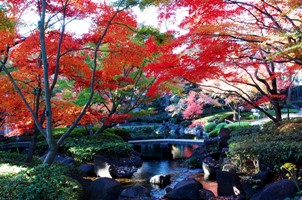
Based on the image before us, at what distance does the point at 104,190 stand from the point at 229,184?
324cm

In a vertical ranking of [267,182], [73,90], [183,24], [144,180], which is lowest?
[144,180]

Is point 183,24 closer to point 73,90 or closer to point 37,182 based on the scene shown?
point 37,182

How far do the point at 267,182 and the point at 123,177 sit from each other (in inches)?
225

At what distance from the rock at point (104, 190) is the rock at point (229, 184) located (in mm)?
2766

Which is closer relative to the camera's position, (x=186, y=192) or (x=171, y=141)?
(x=186, y=192)

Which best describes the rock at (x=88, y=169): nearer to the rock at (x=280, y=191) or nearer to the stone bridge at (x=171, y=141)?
the rock at (x=280, y=191)

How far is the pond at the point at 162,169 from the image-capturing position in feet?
32.7

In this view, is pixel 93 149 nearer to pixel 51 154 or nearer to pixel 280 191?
pixel 51 154

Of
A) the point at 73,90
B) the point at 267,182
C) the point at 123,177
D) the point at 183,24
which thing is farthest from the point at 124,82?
the point at 267,182

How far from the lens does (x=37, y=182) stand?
5.22 meters

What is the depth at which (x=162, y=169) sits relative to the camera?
42.5ft

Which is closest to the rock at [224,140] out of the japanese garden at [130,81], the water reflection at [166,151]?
the japanese garden at [130,81]

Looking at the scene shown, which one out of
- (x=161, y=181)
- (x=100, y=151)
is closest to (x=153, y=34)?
(x=161, y=181)

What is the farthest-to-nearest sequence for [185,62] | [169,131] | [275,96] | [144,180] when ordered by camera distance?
[169,131], [275,96], [144,180], [185,62]
